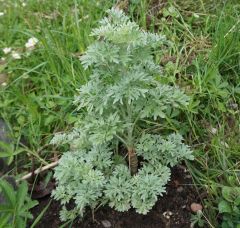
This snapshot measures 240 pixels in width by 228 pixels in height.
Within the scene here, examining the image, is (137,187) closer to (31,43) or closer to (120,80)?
(120,80)

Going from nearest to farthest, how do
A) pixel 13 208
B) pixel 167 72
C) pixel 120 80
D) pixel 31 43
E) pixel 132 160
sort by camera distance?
pixel 120 80 < pixel 13 208 < pixel 132 160 < pixel 167 72 < pixel 31 43

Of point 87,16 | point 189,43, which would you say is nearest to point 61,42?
point 87,16

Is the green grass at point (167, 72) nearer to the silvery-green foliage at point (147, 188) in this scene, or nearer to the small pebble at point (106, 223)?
the silvery-green foliage at point (147, 188)

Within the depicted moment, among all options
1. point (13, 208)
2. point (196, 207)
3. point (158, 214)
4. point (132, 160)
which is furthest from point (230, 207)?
point (13, 208)

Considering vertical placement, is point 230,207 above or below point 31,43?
below

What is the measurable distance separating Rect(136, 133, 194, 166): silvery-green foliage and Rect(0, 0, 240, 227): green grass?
0.60ft

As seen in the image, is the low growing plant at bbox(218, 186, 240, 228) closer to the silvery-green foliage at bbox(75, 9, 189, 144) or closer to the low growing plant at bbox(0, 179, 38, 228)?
the silvery-green foliage at bbox(75, 9, 189, 144)

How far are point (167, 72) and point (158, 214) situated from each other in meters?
0.85

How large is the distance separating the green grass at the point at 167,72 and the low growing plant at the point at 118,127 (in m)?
0.27

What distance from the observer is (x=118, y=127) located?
5.16ft

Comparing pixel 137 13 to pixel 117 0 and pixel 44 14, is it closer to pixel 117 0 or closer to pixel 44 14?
pixel 117 0

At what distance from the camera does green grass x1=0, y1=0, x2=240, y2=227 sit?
→ 1.99 m

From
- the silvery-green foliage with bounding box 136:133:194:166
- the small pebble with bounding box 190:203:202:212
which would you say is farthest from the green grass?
the silvery-green foliage with bounding box 136:133:194:166

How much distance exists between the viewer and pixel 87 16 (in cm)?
277
